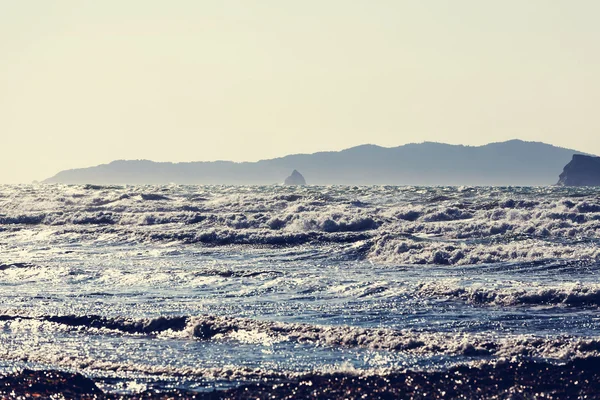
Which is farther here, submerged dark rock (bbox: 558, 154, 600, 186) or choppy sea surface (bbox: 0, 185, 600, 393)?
submerged dark rock (bbox: 558, 154, 600, 186)

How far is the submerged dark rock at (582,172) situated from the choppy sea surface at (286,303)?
15998 cm

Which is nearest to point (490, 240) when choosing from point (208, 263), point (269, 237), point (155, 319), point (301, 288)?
point (269, 237)

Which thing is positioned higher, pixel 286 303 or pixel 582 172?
pixel 582 172

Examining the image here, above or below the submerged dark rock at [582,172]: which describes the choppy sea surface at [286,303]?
below

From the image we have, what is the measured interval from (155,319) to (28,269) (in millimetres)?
11006

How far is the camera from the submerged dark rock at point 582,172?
18762 centimetres

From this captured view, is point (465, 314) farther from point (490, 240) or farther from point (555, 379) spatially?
point (490, 240)

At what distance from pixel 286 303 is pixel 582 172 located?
187m

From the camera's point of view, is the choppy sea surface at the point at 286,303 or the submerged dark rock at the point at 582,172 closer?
the choppy sea surface at the point at 286,303

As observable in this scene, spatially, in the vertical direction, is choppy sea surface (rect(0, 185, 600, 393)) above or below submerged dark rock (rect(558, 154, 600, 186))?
below

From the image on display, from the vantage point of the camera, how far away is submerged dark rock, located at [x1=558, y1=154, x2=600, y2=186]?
616ft

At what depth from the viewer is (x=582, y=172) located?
19088 cm

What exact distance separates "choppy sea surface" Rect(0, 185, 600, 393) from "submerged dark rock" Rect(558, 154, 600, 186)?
160 m

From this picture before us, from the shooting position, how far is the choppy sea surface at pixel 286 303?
41.7ft
